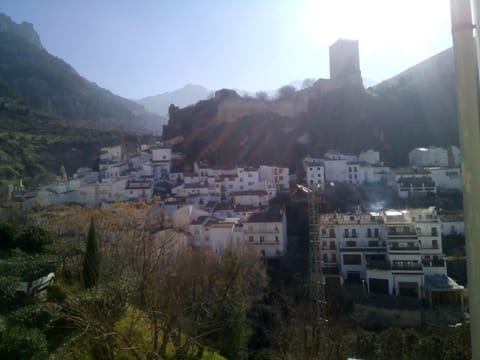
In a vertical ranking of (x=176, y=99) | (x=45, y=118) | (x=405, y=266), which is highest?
(x=176, y=99)

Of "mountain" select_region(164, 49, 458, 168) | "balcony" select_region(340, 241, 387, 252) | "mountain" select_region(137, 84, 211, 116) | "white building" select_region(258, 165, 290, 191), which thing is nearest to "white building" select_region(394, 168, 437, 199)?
"mountain" select_region(164, 49, 458, 168)

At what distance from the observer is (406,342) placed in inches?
531

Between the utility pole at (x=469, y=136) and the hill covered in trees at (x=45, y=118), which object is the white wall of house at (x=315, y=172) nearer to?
the hill covered in trees at (x=45, y=118)

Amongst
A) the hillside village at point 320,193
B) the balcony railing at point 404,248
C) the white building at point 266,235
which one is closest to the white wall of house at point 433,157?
the hillside village at point 320,193

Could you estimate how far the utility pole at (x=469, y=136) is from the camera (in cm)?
153

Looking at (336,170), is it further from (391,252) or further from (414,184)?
(391,252)

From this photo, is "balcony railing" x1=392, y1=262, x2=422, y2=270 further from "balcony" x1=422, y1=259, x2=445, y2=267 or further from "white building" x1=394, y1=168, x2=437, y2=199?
"white building" x1=394, y1=168, x2=437, y2=199

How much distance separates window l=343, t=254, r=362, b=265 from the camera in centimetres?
2366

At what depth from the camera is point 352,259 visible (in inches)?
934

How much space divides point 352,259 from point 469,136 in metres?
23.5

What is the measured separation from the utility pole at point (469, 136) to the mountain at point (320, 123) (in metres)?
42.5

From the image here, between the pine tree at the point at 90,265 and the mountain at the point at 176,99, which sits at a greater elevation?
the mountain at the point at 176,99

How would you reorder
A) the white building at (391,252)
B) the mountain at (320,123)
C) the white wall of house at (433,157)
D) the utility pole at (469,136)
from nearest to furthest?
the utility pole at (469,136) < the white building at (391,252) < the white wall of house at (433,157) < the mountain at (320,123)

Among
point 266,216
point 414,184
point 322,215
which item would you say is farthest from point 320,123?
point 266,216
